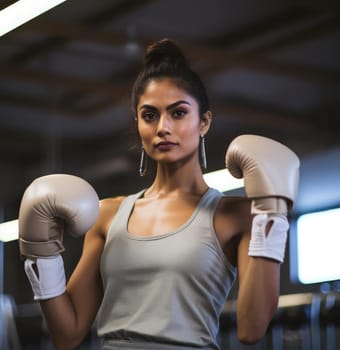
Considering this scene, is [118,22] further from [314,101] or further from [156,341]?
[156,341]

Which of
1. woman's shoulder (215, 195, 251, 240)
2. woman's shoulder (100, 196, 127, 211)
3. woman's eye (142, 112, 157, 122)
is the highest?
woman's eye (142, 112, 157, 122)

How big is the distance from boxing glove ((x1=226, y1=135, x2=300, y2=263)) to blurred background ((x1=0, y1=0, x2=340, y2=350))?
2.17 m

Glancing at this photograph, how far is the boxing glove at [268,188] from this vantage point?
169 centimetres

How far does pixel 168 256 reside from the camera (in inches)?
69.1

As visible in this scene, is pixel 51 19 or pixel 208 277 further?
pixel 51 19

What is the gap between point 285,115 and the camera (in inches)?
268

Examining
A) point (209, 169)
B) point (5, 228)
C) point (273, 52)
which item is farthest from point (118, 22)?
point (5, 228)

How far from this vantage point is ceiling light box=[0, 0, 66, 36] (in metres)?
3.24

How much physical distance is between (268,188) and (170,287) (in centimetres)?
27

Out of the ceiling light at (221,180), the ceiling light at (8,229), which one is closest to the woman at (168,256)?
the ceiling light at (221,180)

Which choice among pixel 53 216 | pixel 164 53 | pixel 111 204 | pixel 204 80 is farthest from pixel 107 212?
pixel 204 80

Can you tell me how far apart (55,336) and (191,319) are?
329mm

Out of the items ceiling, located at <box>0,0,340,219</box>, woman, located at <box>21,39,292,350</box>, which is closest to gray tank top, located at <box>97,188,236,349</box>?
woman, located at <box>21,39,292,350</box>

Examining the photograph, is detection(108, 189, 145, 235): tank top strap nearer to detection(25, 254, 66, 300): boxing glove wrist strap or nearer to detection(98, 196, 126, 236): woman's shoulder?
detection(98, 196, 126, 236): woman's shoulder
